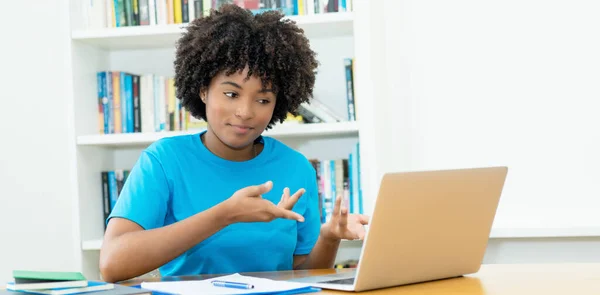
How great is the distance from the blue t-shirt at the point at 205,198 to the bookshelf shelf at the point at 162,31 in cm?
72

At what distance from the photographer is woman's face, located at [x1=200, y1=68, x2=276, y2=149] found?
157 cm

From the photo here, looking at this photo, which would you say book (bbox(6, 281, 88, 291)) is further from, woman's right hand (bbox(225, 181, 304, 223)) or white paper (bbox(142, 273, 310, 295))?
woman's right hand (bbox(225, 181, 304, 223))

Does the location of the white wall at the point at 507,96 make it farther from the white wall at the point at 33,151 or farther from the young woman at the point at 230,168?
the white wall at the point at 33,151

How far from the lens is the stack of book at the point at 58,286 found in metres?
1.07

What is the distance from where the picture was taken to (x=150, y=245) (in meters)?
1.34

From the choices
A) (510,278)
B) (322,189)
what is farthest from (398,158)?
(510,278)

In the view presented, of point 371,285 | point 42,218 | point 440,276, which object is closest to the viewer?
point 371,285

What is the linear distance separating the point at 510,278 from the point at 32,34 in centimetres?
A: 200

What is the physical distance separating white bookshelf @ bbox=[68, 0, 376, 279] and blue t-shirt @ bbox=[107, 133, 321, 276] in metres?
0.64

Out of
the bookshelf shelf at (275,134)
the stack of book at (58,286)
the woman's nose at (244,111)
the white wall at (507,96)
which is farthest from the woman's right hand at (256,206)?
the white wall at (507,96)

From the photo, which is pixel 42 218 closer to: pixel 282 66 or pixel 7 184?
pixel 7 184

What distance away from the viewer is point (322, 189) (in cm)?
238

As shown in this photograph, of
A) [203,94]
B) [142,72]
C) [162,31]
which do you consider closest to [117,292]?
[203,94]

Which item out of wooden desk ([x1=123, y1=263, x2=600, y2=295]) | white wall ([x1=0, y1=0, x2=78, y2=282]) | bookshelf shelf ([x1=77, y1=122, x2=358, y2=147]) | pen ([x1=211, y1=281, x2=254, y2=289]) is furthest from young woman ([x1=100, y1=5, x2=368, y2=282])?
white wall ([x1=0, y1=0, x2=78, y2=282])
